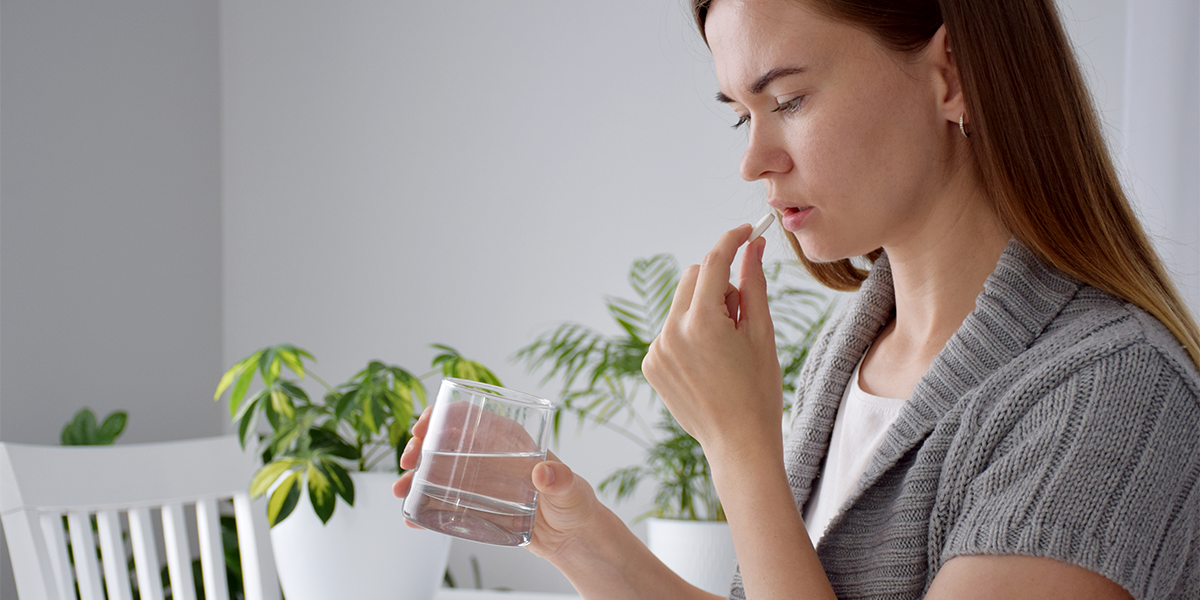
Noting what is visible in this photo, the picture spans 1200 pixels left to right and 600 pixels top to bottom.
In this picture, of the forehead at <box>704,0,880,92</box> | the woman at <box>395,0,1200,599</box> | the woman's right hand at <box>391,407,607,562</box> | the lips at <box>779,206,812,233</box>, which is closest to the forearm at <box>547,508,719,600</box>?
the woman's right hand at <box>391,407,607,562</box>

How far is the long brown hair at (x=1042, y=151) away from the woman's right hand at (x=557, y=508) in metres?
0.43

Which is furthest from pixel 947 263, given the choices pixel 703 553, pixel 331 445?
pixel 331 445

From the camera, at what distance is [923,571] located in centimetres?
66

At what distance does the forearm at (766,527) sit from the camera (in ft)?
2.13

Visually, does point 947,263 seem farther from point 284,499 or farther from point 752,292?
point 284,499

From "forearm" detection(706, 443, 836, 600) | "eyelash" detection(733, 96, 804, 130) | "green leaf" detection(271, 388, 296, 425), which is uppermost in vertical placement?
"eyelash" detection(733, 96, 804, 130)

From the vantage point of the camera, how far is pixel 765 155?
735 millimetres

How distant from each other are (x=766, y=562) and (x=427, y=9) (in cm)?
218

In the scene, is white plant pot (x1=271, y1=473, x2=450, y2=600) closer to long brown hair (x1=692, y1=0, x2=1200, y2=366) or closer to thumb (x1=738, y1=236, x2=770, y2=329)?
thumb (x1=738, y1=236, x2=770, y2=329)

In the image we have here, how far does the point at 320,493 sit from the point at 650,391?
1.04m

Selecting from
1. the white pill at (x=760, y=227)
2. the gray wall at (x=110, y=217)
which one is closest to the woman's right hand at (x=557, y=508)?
the white pill at (x=760, y=227)

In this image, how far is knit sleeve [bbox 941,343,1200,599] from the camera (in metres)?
0.56

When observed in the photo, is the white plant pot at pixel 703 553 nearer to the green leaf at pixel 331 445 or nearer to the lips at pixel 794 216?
the green leaf at pixel 331 445

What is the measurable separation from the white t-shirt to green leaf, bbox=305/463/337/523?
2.61 ft
